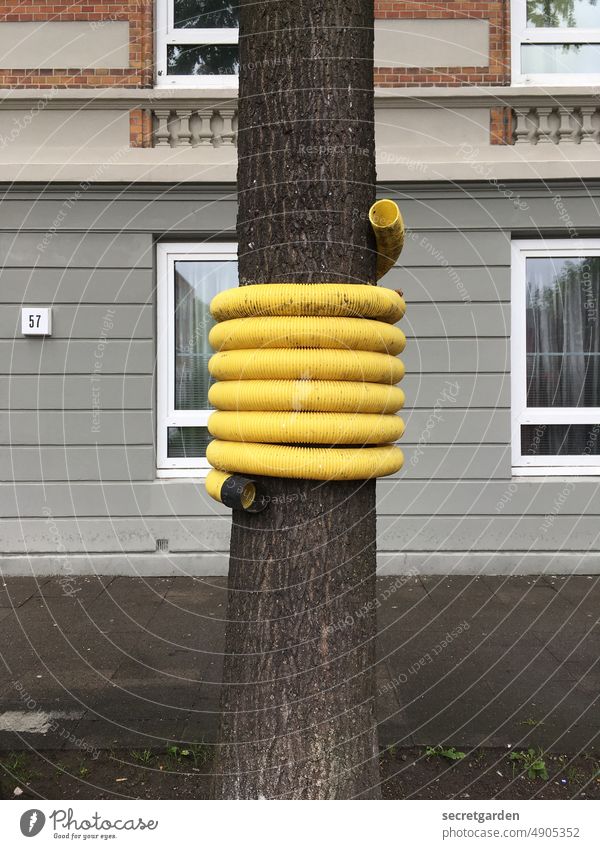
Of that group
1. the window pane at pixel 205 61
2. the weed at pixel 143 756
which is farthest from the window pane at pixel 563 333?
the weed at pixel 143 756

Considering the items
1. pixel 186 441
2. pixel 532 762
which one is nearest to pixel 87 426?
pixel 186 441

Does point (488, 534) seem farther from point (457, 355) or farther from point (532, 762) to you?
point (532, 762)

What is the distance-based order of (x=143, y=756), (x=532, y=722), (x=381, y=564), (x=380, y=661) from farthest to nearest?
(x=381, y=564) → (x=380, y=661) → (x=532, y=722) → (x=143, y=756)

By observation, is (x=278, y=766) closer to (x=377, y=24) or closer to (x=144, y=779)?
(x=144, y=779)

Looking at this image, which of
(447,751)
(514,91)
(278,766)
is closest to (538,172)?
(514,91)

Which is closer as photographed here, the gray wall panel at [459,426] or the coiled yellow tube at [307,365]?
the coiled yellow tube at [307,365]

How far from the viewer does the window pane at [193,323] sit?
635 centimetres

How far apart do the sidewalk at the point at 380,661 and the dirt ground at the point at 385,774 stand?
112 millimetres

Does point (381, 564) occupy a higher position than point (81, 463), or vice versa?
point (81, 463)

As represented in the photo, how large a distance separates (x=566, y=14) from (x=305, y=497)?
624 centimetres

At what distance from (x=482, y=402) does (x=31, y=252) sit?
4.06m

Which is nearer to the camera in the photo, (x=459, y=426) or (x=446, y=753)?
(x=446, y=753)

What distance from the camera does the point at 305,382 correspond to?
187cm

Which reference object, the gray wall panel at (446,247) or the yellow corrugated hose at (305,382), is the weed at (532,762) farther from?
the gray wall panel at (446,247)
